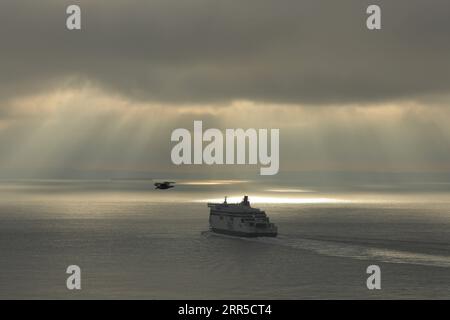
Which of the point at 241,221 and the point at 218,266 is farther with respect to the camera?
the point at 241,221

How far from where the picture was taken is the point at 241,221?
12031cm

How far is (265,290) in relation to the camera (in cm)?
6962

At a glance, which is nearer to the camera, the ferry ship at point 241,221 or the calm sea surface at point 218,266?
the calm sea surface at point 218,266

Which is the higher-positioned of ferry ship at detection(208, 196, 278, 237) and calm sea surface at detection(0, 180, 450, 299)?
ferry ship at detection(208, 196, 278, 237)

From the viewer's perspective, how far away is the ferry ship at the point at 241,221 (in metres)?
118

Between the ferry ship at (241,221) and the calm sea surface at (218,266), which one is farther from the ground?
the ferry ship at (241,221)

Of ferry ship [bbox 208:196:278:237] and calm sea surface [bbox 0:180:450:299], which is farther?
ferry ship [bbox 208:196:278:237]

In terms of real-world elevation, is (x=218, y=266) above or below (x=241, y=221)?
below

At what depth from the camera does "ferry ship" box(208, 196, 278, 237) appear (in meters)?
118

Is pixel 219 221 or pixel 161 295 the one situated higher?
pixel 219 221
